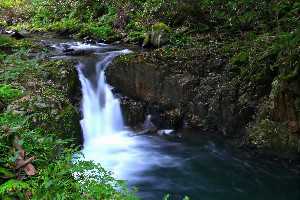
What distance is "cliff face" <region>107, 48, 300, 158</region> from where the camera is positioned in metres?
9.64

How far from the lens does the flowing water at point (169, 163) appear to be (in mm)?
8742

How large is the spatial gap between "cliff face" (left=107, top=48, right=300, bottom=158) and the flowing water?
457 millimetres

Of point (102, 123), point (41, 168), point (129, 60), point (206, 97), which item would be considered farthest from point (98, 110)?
point (41, 168)

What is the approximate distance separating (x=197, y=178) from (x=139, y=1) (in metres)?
12.6

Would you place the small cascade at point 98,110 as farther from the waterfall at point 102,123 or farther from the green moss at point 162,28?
the green moss at point 162,28

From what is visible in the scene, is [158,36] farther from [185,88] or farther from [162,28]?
[185,88]

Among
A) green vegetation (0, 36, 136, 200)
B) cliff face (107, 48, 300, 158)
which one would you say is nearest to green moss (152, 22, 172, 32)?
cliff face (107, 48, 300, 158)

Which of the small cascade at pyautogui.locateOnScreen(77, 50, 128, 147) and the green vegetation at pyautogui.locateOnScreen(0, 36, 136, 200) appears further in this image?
the small cascade at pyautogui.locateOnScreen(77, 50, 128, 147)

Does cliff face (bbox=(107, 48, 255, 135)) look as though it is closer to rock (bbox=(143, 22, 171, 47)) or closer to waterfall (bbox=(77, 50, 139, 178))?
waterfall (bbox=(77, 50, 139, 178))

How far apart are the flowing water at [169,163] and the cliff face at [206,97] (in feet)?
1.50

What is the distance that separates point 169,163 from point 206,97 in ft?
6.83

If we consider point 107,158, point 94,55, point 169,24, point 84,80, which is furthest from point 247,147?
point 169,24

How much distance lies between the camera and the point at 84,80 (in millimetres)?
12617

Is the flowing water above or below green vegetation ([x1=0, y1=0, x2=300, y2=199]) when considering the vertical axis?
below
